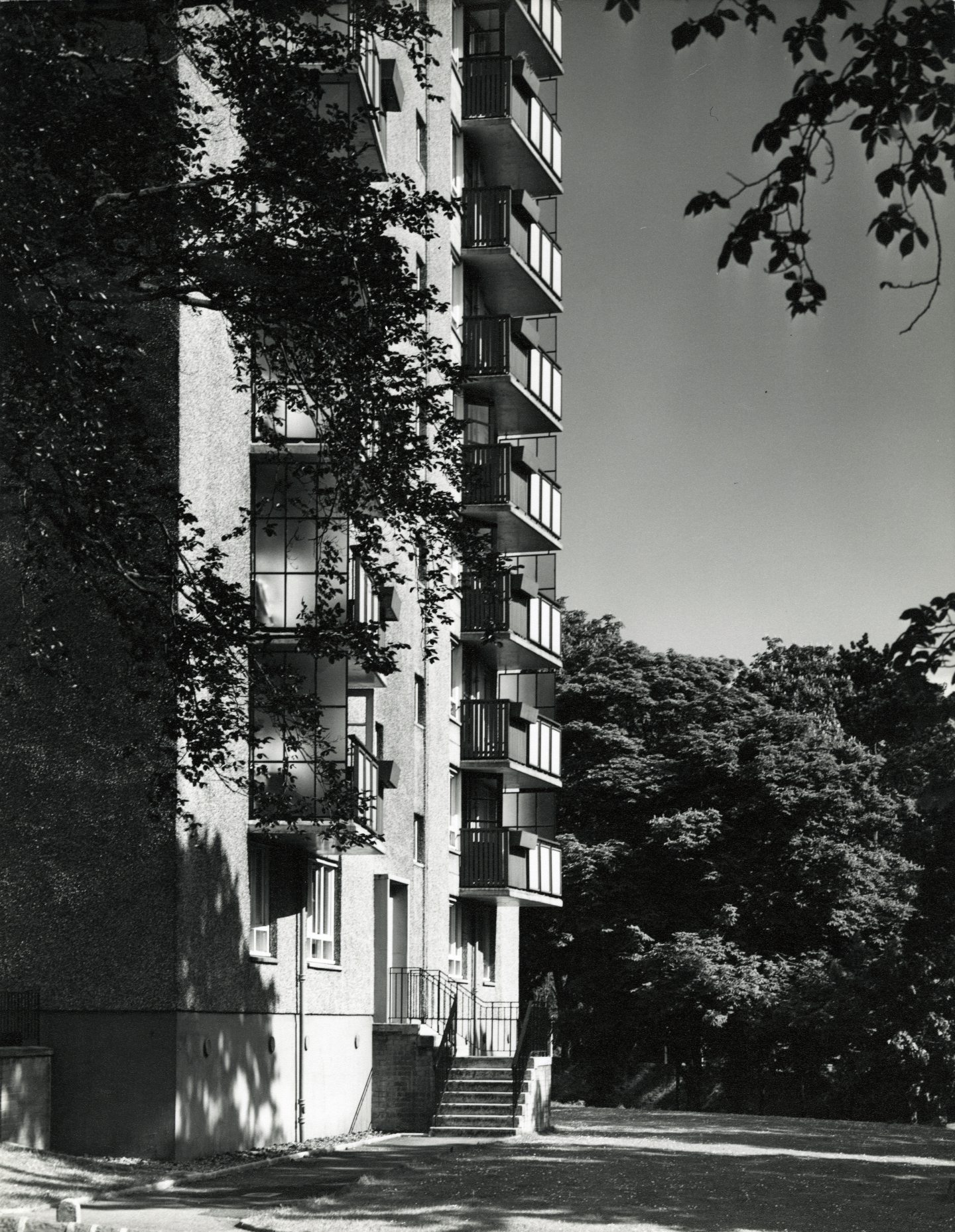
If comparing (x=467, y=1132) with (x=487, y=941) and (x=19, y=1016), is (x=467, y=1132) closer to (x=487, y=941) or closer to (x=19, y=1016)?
(x=19, y=1016)

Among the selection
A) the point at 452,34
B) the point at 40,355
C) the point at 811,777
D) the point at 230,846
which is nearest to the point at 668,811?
the point at 811,777

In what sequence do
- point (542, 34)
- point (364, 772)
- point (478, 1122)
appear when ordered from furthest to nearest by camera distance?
point (542, 34) → point (478, 1122) → point (364, 772)

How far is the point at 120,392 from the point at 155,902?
6757mm

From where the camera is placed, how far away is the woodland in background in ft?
142

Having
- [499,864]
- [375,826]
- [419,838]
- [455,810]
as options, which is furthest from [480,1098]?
[455,810]

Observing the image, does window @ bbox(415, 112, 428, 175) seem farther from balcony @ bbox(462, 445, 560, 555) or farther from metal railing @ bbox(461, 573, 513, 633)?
metal railing @ bbox(461, 573, 513, 633)

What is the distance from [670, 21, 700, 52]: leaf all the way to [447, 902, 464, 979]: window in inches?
998

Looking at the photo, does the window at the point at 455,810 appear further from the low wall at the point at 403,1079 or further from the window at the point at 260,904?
the window at the point at 260,904

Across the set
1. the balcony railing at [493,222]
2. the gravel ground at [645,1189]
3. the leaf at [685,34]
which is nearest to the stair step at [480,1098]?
the gravel ground at [645,1189]

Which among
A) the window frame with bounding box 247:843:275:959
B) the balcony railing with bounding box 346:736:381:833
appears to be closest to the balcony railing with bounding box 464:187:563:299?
the balcony railing with bounding box 346:736:381:833

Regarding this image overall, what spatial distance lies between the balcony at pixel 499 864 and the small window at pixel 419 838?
2897mm

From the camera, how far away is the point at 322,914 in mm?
26547

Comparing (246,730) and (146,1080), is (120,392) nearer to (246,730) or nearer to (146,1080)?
(246,730)

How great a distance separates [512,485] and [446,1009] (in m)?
10.8
